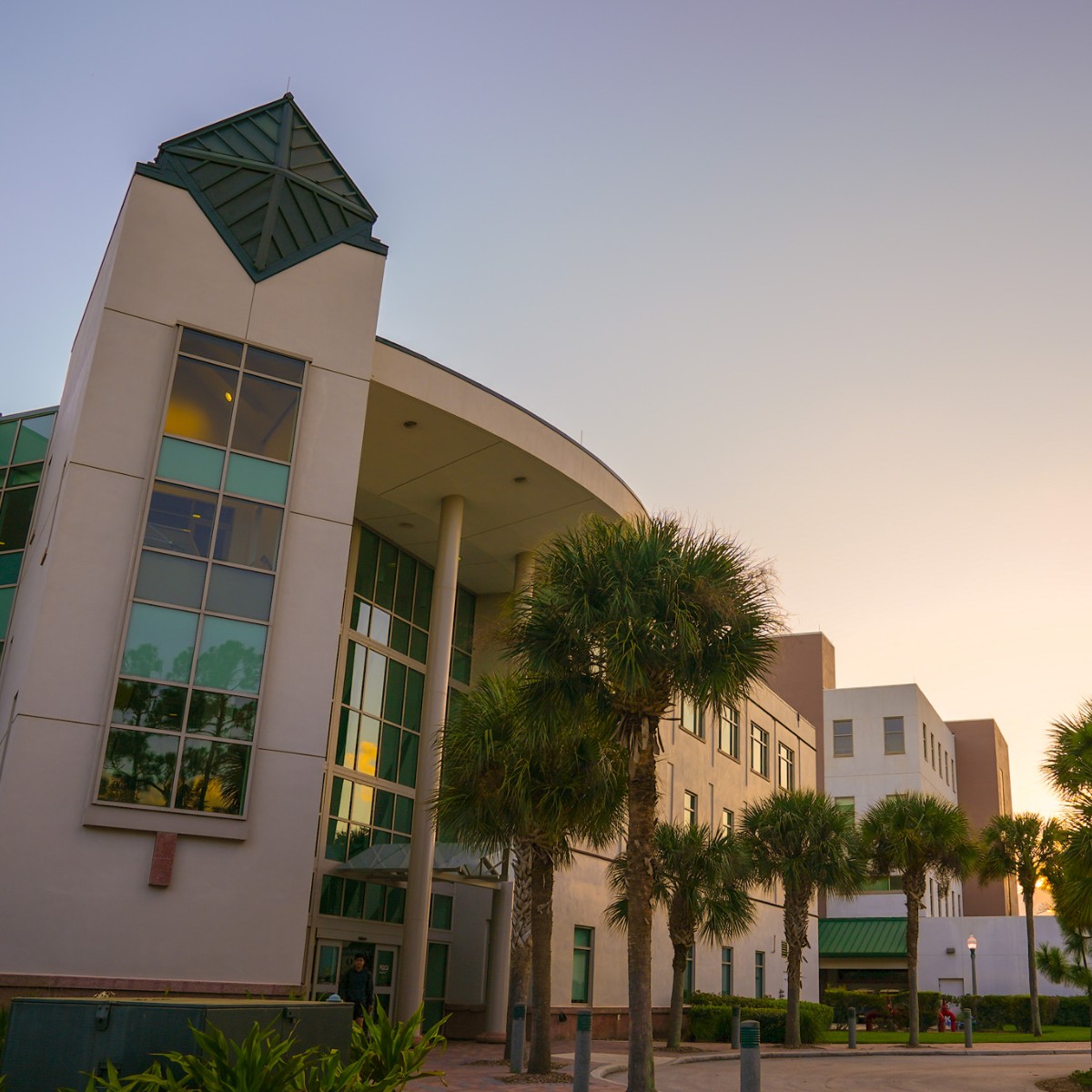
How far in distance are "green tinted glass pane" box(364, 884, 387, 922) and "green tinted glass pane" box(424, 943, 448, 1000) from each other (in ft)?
6.28

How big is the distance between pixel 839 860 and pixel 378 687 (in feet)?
46.3

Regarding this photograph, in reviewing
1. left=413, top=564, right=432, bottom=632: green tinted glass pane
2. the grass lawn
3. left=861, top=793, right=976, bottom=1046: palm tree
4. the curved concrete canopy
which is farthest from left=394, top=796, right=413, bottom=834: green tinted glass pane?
the grass lawn

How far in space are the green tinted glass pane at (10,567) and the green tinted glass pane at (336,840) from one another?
8632mm

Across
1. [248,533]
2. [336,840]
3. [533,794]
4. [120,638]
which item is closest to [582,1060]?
[533,794]

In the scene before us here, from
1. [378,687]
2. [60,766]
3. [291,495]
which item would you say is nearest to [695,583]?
[291,495]

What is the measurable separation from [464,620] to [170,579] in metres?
15.8

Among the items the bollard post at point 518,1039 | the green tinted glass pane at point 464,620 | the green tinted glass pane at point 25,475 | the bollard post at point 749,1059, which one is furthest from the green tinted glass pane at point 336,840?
the bollard post at point 749,1059

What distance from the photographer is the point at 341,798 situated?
27891mm

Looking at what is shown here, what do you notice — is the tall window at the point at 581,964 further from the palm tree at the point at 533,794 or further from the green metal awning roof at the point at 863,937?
the green metal awning roof at the point at 863,937

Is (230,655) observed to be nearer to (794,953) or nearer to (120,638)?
(120,638)

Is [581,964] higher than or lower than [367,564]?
lower

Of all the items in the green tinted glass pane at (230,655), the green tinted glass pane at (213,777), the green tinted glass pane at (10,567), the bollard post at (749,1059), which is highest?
the green tinted glass pane at (10,567)

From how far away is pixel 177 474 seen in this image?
1925 centimetres

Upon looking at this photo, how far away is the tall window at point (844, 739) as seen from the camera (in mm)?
68375
